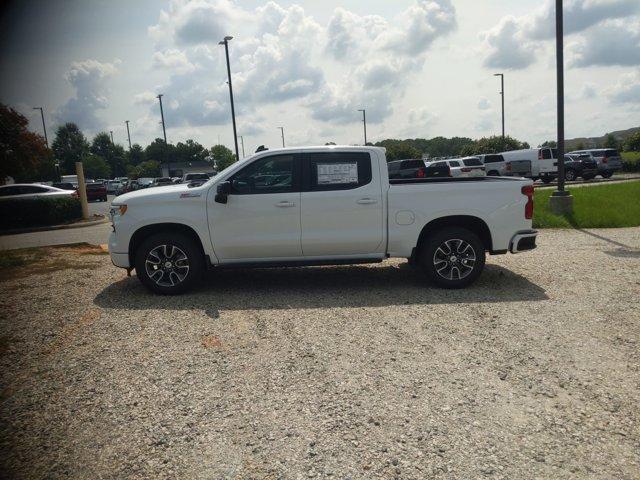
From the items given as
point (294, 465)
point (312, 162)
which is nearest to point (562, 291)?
point (312, 162)

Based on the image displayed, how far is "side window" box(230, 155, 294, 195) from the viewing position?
6660 millimetres

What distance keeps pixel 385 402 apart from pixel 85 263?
716 centimetres

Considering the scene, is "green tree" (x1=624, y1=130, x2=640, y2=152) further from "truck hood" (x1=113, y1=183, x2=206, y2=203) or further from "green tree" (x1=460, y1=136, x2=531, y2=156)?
"truck hood" (x1=113, y1=183, x2=206, y2=203)

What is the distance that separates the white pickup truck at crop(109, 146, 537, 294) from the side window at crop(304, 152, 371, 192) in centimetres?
1

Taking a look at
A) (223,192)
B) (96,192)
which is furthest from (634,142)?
(223,192)

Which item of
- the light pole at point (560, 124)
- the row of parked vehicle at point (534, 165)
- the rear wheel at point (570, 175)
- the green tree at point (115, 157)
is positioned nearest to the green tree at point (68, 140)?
the light pole at point (560, 124)

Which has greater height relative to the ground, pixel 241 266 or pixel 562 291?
pixel 241 266

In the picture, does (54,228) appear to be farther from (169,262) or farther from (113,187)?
(113,187)

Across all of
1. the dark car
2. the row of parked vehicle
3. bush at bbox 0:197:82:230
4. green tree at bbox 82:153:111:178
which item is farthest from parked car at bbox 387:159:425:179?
green tree at bbox 82:153:111:178

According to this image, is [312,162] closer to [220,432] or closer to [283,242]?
[283,242]

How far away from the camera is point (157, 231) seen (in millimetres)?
6727

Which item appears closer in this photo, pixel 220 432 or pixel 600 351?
pixel 220 432

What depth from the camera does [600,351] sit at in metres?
4.50

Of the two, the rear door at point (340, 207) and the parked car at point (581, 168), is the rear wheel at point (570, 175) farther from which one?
the rear door at point (340, 207)
